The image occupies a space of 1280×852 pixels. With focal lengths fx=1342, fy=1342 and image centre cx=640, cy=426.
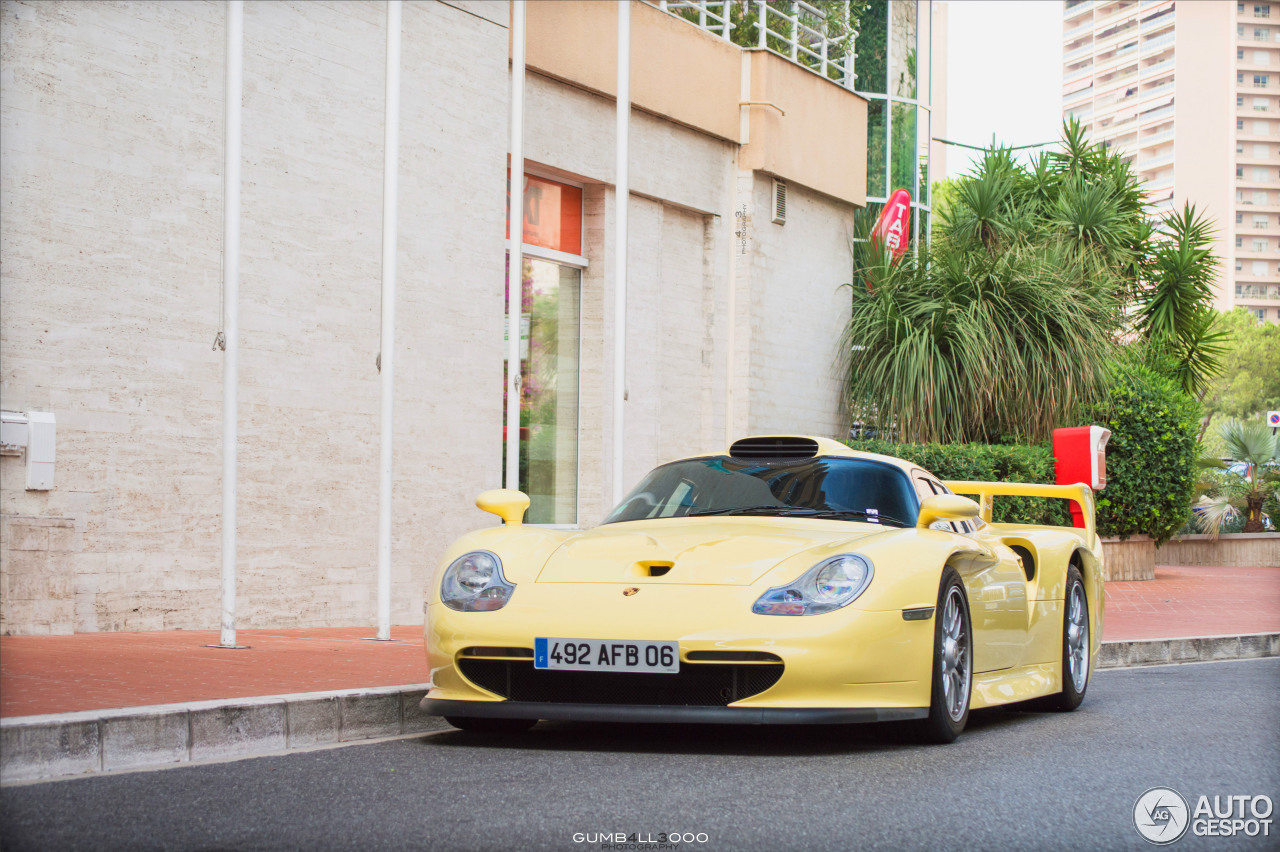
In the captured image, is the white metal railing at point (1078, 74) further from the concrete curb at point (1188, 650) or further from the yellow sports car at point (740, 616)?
the yellow sports car at point (740, 616)

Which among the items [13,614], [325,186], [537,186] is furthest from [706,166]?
[13,614]

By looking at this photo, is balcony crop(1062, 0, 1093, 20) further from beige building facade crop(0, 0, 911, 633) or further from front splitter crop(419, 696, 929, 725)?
front splitter crop(419, 696, 929, 725)

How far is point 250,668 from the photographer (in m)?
6.66

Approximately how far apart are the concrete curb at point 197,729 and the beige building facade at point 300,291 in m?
3.33

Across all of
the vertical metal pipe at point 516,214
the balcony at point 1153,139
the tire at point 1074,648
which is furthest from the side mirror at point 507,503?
the balcony at point 1153,139

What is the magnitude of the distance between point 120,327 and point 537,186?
558cm

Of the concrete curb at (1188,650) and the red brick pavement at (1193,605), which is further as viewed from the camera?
the red brick pavement at (1193,605)

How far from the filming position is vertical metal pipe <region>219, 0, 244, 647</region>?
7.61m

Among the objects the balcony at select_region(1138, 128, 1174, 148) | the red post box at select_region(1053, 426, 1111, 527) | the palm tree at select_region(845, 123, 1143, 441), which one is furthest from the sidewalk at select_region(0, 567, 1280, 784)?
the balcony at select_region(1138, 128, 1174, 148)

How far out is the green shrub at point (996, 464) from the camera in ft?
52.6

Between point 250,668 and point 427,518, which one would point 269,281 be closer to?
point 427,518

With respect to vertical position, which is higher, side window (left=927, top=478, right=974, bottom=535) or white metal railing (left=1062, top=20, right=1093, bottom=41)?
white metal railing (left=1062, top=20, right=1093, bottom=41)

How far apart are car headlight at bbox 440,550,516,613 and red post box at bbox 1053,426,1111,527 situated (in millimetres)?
11387

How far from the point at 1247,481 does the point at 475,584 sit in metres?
23.1
